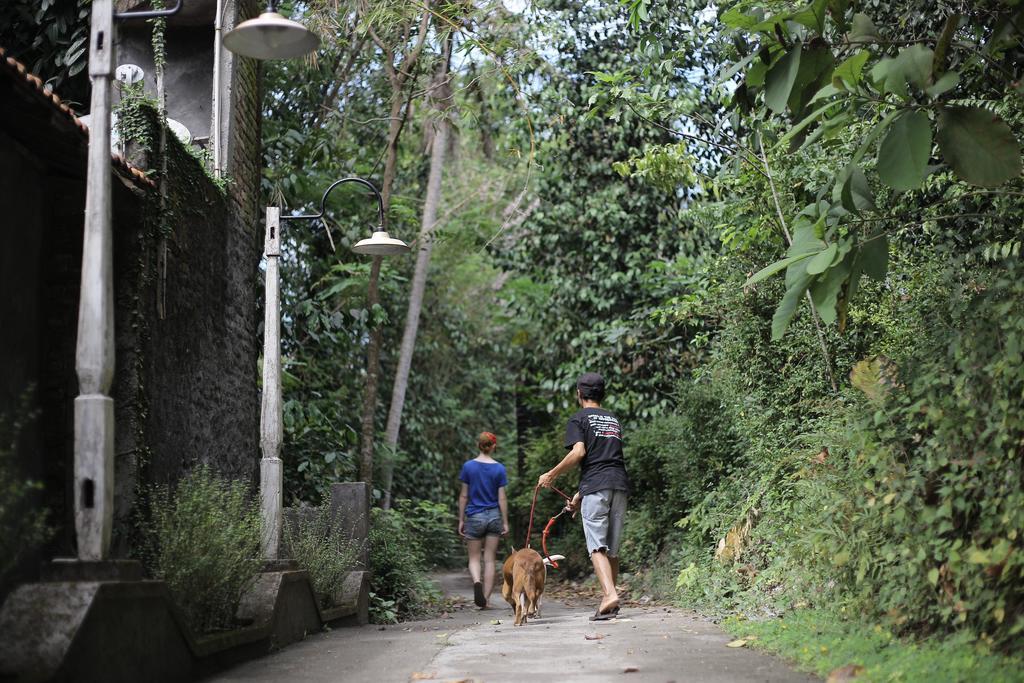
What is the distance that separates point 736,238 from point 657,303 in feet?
18.7

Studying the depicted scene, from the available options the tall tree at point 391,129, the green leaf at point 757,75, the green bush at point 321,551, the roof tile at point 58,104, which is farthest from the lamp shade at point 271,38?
the tall tree at point 391,129

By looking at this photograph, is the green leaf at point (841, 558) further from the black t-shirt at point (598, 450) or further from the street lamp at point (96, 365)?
the street lamp at point (96, 365)

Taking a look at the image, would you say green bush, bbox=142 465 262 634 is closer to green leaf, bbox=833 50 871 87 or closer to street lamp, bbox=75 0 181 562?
street lamp, bbox=75 0 181 562

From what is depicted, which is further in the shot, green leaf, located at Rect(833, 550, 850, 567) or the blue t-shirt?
the blue t-shirt

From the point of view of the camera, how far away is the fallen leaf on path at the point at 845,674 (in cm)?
553

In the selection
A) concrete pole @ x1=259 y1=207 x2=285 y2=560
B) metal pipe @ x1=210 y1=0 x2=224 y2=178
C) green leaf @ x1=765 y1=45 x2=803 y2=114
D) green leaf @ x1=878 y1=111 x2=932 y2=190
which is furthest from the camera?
metal pipe @ x1=210 y1=0 x2=224 y2=178

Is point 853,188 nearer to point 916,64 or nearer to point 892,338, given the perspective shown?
point 916,64

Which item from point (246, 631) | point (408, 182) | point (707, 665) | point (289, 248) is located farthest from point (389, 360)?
point (707, 665)

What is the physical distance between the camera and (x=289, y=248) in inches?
685

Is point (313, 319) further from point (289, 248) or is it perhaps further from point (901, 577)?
point (901, 577)

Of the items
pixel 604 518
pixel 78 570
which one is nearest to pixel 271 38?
pixel 78 570

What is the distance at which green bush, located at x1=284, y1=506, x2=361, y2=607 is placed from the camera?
1088cm

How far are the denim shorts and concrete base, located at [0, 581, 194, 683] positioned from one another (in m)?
7.34

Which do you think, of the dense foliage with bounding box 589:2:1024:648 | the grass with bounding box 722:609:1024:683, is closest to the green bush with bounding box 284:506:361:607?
the dense foliage with bounding box 589:2:1024:648
